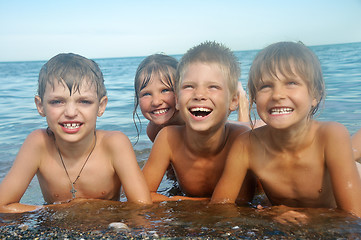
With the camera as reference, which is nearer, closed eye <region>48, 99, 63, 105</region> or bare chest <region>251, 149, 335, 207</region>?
bare chest <region>251, 149, 335, 207</region>

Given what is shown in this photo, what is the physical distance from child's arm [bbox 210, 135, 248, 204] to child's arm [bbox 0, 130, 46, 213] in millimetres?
1656

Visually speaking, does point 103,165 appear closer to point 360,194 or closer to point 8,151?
point 360,194

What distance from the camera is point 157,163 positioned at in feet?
13.2

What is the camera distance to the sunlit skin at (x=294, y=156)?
3006 millimetres

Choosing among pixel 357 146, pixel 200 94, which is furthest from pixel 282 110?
pixel 357 146

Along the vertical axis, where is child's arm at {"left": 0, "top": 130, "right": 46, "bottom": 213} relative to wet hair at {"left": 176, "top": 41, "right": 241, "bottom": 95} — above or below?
below

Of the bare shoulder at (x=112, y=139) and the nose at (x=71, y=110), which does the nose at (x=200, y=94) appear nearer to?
the bare shoulder at (x=112, y=139)

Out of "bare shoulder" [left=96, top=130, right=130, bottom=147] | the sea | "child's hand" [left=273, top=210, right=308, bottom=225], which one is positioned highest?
"bare shoulder" [left=96, top=130, right=130, bottom=147]

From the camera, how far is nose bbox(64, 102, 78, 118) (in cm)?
334

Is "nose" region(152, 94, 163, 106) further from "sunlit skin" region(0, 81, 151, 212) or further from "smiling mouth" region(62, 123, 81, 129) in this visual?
"smiling mouth" region(62, 123, 81, 129)

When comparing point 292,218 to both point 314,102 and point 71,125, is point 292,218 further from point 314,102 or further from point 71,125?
point 71,125

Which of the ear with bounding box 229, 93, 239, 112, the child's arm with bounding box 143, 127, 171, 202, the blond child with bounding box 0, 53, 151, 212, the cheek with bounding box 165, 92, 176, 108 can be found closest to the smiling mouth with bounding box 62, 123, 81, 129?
the blond child with bounding box 0, 53, 151, 212

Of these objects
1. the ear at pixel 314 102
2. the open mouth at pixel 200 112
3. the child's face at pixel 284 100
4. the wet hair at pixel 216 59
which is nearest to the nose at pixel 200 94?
the open mouth at pixel 200 112

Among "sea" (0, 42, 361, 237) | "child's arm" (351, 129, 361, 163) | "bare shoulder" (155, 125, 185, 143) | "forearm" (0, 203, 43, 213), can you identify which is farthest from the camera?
"sea" (0, 42, 361, 237)
